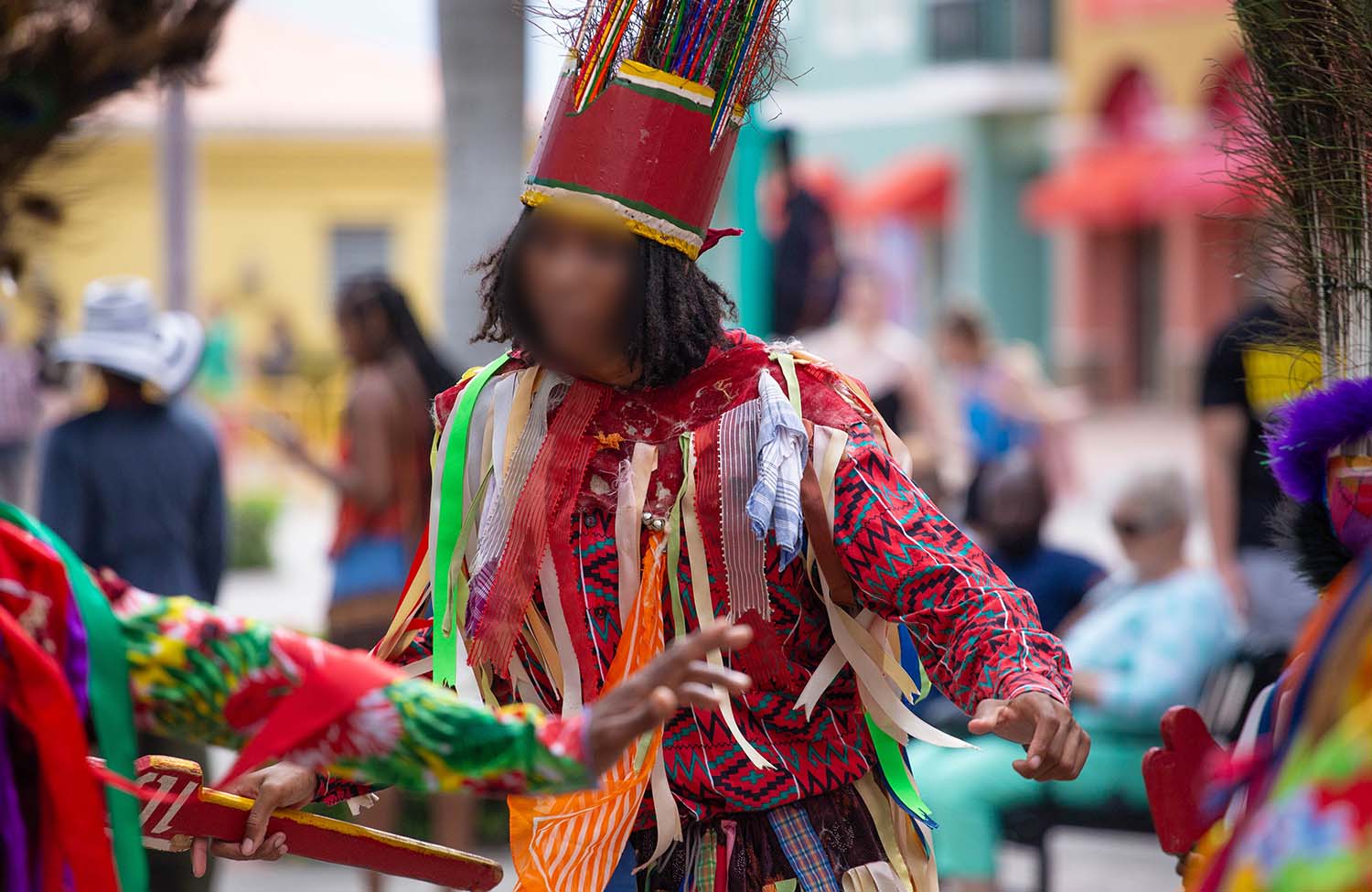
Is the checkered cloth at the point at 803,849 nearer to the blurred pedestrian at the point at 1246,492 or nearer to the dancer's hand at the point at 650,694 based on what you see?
the dancer's hand at the point at 650,694

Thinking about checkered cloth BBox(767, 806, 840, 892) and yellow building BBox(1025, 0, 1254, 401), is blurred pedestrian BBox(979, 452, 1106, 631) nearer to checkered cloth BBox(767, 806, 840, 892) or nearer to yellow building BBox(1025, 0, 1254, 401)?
checkered cloth BBox(767, 806, 840, 892)

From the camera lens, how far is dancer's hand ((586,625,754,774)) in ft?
6.15

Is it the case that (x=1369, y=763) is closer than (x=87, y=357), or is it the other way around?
(x=1369, y=763)

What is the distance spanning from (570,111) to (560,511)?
57cm

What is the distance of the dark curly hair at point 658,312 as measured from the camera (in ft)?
8.36

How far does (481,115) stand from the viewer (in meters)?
6.32

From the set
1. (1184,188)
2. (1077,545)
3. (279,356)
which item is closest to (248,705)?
(1077,545)

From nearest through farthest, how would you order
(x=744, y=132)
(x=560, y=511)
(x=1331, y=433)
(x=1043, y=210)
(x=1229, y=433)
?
(x=1331, y=433) → (x=560, y=511) → (x=1229, y=433) → (x=744, y=132) → (x=1043, y=210)

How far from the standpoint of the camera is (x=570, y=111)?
2.54 m

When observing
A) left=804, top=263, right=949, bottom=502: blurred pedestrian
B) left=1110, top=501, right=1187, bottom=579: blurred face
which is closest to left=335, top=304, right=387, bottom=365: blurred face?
left=1110, top=501, right=1187, bottom=579: blurred face

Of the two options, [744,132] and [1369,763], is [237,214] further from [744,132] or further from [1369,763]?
[1369,763]

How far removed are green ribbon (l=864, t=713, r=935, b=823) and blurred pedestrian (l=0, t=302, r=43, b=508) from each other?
764 cm

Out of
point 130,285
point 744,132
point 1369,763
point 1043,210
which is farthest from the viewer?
point 1043,210

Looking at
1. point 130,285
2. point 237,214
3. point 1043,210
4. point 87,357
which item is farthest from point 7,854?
point 237,214
